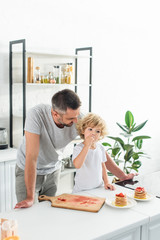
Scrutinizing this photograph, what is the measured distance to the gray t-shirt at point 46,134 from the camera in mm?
2027

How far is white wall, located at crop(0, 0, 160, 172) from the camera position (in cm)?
346

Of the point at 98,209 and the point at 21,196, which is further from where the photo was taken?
the point at 21,196

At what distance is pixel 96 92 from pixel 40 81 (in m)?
1.00

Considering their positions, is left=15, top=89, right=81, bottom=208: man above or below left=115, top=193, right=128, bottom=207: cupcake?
above

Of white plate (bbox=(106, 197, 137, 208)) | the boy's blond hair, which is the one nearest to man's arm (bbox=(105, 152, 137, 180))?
the boy's blond hair

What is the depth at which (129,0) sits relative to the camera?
442 cm

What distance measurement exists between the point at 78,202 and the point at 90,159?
382 millimetres

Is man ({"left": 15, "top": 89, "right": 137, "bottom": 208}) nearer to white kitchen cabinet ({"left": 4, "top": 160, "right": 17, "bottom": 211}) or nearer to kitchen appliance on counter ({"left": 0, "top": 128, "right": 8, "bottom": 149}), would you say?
white kitchen cabinet ({"left": 4, "top": 160, "right": 17, "bottom": 211})

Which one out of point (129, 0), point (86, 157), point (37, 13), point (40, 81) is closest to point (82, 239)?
point (86, 157)

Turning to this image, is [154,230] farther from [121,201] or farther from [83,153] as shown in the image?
[83,153]

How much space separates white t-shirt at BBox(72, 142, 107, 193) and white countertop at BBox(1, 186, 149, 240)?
32 cm

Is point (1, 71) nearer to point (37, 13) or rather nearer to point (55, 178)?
point (37, 13)

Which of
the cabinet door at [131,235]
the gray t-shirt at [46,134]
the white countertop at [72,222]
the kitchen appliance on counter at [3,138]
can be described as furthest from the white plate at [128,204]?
the kitchen appliance on counter at [3,138]

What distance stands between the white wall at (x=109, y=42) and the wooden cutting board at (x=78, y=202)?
1.82 meters
